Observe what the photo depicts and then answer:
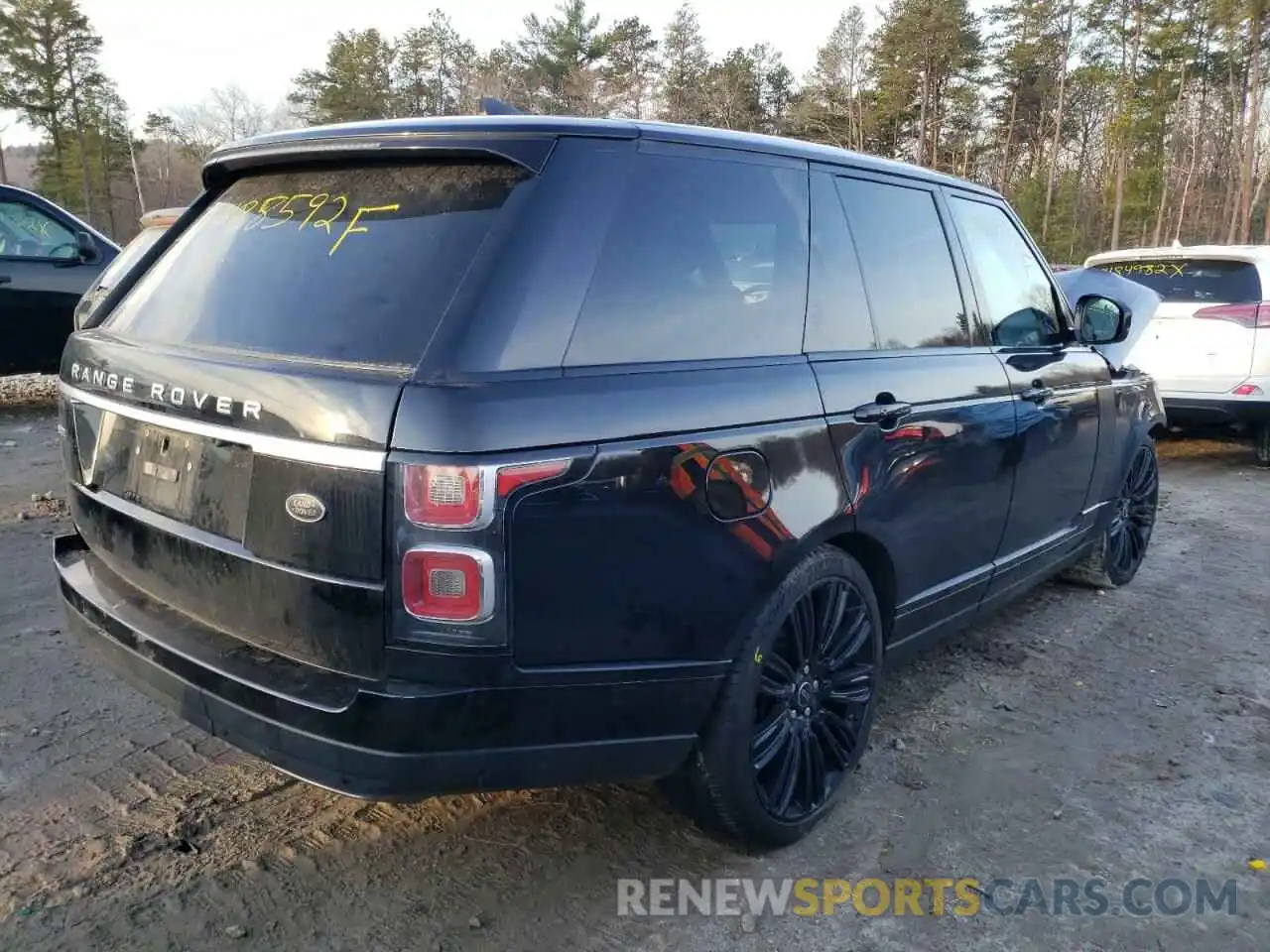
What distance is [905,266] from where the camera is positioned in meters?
3.22

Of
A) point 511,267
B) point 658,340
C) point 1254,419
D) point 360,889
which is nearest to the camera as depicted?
point 511,267

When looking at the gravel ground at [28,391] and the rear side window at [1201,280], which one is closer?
the rear side window at [1201,280]

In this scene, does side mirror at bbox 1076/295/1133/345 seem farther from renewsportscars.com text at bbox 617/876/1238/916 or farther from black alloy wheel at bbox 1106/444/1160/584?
renewsportscars.com text at bbox 617/876/1238/916

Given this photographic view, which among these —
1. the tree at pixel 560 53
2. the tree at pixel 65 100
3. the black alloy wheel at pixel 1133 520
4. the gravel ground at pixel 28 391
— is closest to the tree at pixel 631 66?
the tree at pixel 560 53

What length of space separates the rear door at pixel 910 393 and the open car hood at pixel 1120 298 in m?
1.24

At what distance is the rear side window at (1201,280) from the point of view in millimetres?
7895

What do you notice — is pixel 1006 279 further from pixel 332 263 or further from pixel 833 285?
pixel 332 263

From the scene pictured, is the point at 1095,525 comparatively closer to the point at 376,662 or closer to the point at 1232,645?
the point at 1232,645

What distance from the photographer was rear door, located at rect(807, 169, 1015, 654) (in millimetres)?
2783

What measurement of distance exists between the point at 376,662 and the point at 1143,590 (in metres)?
4.49

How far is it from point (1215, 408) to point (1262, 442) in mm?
717

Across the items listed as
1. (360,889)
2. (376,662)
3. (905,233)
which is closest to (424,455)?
(376,662)

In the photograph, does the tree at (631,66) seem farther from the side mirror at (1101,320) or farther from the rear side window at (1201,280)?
the side mirror at (1101,320)

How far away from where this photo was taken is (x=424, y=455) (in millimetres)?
1876
